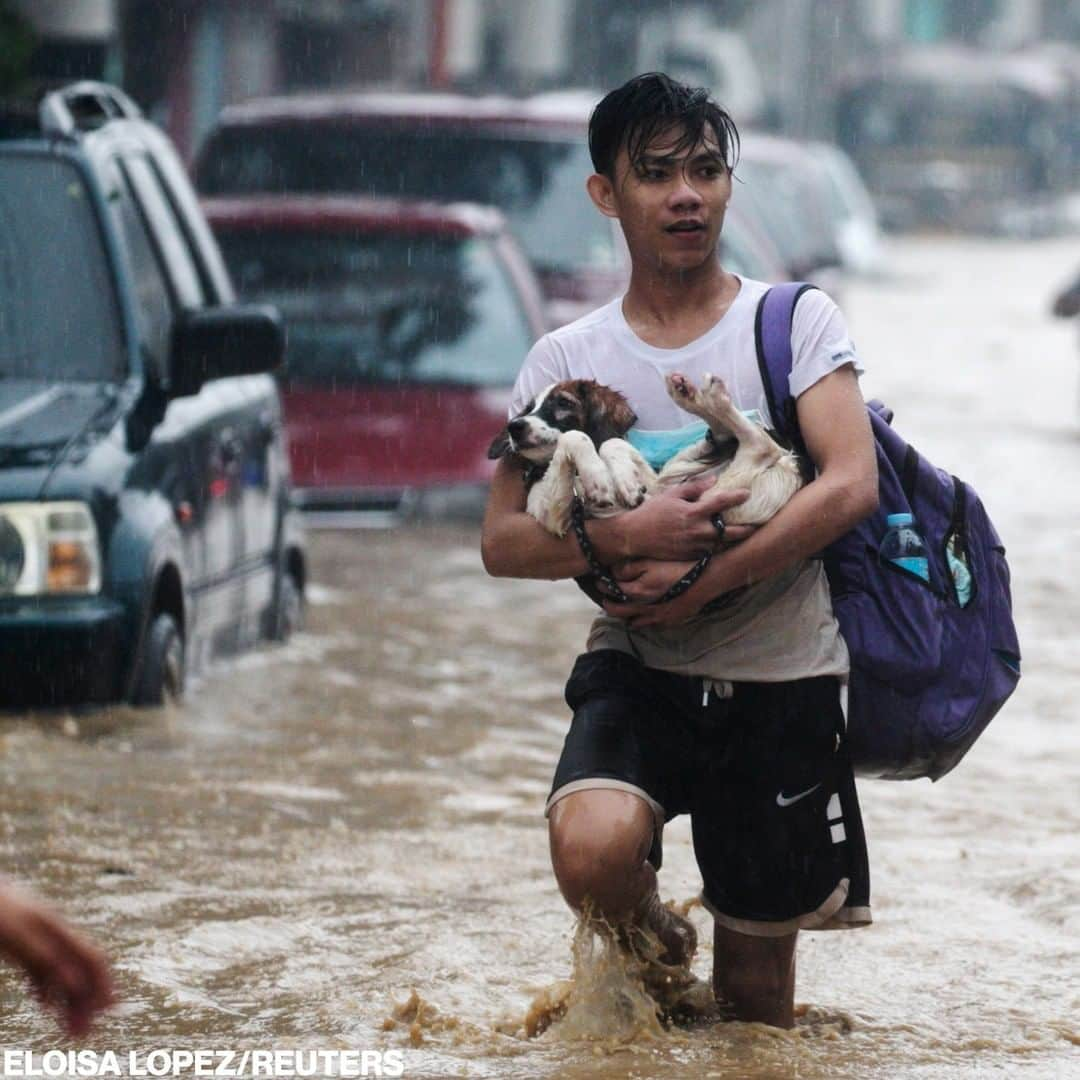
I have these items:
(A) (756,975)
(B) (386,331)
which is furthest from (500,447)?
(B) (386,331)

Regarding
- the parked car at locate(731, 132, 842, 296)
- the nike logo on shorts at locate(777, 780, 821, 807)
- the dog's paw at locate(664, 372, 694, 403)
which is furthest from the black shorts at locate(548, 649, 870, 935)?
the parked car at locate(731, 132, 842, 296)

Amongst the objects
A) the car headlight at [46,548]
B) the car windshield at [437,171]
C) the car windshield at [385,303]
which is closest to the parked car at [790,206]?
the car windshield at [437,171]

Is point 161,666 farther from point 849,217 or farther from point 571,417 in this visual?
point 849,217

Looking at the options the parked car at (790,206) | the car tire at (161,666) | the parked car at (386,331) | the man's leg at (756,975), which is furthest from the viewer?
the parked car at (790,206)

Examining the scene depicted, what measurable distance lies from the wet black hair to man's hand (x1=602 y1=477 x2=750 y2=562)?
1.83 ft

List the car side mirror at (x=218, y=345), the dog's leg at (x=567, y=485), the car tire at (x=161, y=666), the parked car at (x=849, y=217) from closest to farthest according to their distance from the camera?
the dog's leg at (x=567, y=485)
the car tire at (x=161, y=666)
the car side mirror at (x=218, y=345)
the parked car at (x=849, y=217)

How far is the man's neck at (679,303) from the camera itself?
172 inches

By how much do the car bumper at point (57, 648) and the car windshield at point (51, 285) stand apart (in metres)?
0.85

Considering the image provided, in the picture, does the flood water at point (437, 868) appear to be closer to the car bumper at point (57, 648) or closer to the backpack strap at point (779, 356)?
the car bumper at point (57, 648)

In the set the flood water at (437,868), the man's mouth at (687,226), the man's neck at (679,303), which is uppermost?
the man's mouth at (687,226)

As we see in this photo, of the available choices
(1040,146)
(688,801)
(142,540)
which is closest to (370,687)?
(142,540)

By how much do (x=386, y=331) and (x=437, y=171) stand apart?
1.80m

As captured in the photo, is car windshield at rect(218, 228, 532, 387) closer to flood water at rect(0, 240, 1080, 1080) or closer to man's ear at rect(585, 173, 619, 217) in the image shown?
flood water at rect(0, 240, 1080, 1080)

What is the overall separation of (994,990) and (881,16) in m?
63.8
